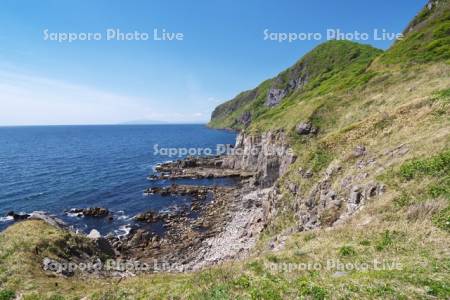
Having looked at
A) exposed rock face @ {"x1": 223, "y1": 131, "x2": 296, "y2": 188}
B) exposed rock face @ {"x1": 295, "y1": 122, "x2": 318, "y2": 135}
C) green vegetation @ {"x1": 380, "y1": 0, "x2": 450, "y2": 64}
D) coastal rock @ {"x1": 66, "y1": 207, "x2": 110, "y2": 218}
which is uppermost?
green vegetation @ {"x1": 380, "y1": 0, "x2": 450, "y2": 64}

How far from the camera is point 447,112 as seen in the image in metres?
23.4

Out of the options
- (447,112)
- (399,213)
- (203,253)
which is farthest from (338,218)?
(203,253)

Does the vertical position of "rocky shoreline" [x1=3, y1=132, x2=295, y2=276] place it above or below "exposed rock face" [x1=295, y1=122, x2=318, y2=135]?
below

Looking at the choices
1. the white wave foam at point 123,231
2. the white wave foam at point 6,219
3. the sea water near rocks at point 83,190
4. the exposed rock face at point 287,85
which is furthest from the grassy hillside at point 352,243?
the exposed rock face at point 287,85

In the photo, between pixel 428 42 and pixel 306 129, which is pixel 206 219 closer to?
pixel 306 129

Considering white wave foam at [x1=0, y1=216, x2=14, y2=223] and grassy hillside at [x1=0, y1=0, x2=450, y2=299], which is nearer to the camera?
grassy hillside at [x1=0, y1=0, x2=450, y2=299]

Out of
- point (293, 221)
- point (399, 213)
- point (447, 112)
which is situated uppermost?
point (447, 112)

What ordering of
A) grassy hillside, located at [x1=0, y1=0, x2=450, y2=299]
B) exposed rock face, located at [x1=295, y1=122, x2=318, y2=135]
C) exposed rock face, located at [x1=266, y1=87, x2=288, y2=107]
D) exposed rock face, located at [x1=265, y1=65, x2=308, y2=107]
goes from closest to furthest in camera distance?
grassy hillside, located at [x1=0, y1=0, x2=450, y2=299] → exposed rock face, located at [x1=295, y1=122, x2=318, y2=135] → exposed rock face, located at [x1=265, y1=65, x2=308, y2=107] → exposed rock face, located at [x1=266, y1=87, x2=288, y2=107]

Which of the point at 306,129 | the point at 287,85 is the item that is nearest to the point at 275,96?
the point at 287,85

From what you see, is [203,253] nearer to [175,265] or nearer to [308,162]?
[175,265]

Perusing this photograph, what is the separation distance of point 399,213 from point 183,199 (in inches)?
1723

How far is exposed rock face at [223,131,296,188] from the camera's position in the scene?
51.5 metres

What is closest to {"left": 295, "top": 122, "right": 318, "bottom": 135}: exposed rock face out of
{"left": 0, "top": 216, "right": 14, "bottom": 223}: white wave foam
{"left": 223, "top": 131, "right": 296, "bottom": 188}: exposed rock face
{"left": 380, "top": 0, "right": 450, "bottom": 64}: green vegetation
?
{"left": 223, "top": 131, "right": 296, "bottom": 188}: exposed rock face

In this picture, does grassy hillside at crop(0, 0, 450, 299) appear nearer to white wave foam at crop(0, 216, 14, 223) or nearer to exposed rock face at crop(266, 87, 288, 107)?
white wave foam at crop(0, 216, 14, 223)
